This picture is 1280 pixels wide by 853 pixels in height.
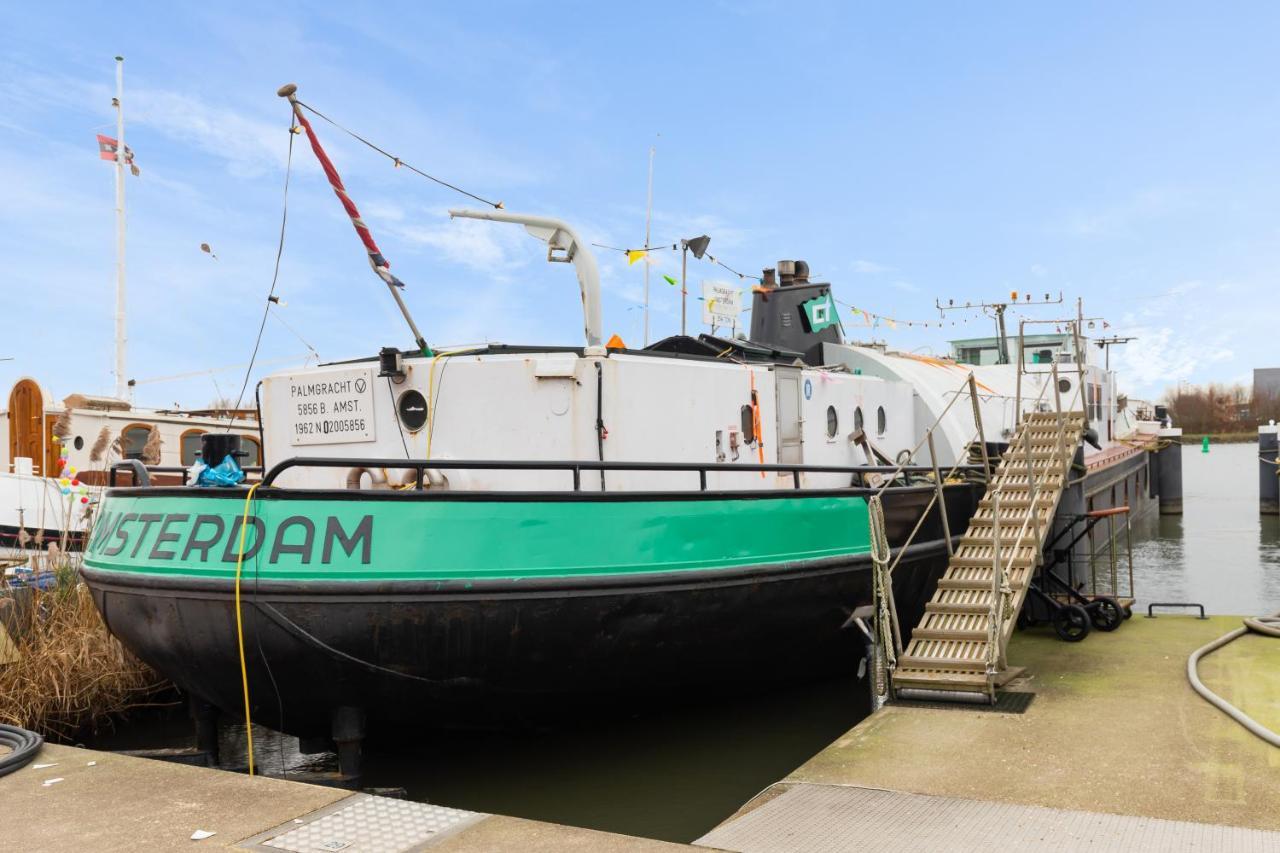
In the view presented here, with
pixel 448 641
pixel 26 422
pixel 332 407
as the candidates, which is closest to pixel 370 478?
pixel 332 407

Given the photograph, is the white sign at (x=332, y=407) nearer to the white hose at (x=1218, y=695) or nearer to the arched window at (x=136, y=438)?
the white hose at (x=1218, y=695)

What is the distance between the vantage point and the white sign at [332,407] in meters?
7.49

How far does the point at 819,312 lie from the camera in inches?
465

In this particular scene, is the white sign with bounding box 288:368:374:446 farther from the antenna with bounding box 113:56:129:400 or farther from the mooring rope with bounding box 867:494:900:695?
the antenna with bounding box 113:56:129:400

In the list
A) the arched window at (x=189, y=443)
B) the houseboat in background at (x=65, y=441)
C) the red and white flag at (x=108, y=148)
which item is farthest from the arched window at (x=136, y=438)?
the red and white flag at (x=108, y=148)

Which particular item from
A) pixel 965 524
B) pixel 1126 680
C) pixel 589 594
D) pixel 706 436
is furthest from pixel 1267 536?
pixel 589 594

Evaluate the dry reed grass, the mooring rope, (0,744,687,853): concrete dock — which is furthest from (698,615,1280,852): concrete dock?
the dry reed grass

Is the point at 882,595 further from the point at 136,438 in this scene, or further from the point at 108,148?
the point at 108,148

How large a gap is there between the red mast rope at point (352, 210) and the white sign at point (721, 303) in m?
6.17

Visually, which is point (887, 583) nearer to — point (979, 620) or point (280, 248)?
point (979, 620)

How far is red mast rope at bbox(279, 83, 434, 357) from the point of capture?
22.3 ft

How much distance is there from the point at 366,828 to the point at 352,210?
171 inches

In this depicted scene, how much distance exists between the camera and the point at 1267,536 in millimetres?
25469

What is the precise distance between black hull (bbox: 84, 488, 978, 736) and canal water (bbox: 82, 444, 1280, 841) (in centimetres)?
47
